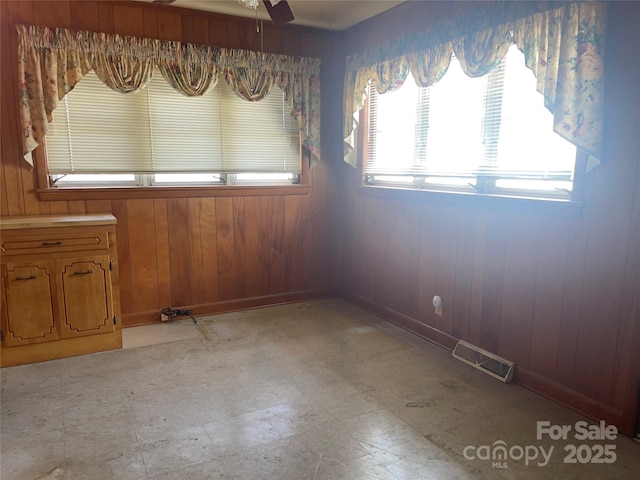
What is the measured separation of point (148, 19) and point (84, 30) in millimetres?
476

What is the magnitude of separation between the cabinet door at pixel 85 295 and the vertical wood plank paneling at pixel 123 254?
0.48 metres

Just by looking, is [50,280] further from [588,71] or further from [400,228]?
[588,71]

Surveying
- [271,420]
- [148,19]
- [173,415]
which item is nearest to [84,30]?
[148,19]

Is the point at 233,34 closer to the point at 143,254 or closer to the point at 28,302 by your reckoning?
the point at 143,254

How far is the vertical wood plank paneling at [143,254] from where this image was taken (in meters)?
3.63

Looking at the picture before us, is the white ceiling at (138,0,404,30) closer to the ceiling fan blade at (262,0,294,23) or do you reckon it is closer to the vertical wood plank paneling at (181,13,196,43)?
the vertical wood plank paneling at (181,13,196,43)

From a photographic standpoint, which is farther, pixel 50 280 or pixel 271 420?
pixel 50 280

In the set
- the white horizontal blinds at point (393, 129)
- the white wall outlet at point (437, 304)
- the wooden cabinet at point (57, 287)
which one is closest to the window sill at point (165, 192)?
the wooden cabinet at point (57, 287)

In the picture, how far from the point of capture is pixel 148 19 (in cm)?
346

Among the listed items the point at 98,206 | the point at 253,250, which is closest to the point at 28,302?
the point at 98,206

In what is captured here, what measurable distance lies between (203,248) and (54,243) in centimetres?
122

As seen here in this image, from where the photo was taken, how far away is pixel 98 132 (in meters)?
3.45

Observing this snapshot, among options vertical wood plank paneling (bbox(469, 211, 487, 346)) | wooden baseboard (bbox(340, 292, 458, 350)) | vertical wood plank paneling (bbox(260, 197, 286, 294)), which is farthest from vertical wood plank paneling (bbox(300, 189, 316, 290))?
vertical wood plank paneling (bbox(469, 211, 487, 346))

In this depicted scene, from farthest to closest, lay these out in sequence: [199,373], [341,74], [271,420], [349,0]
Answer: [341,74], [349,0], [199,373], [271,420]
